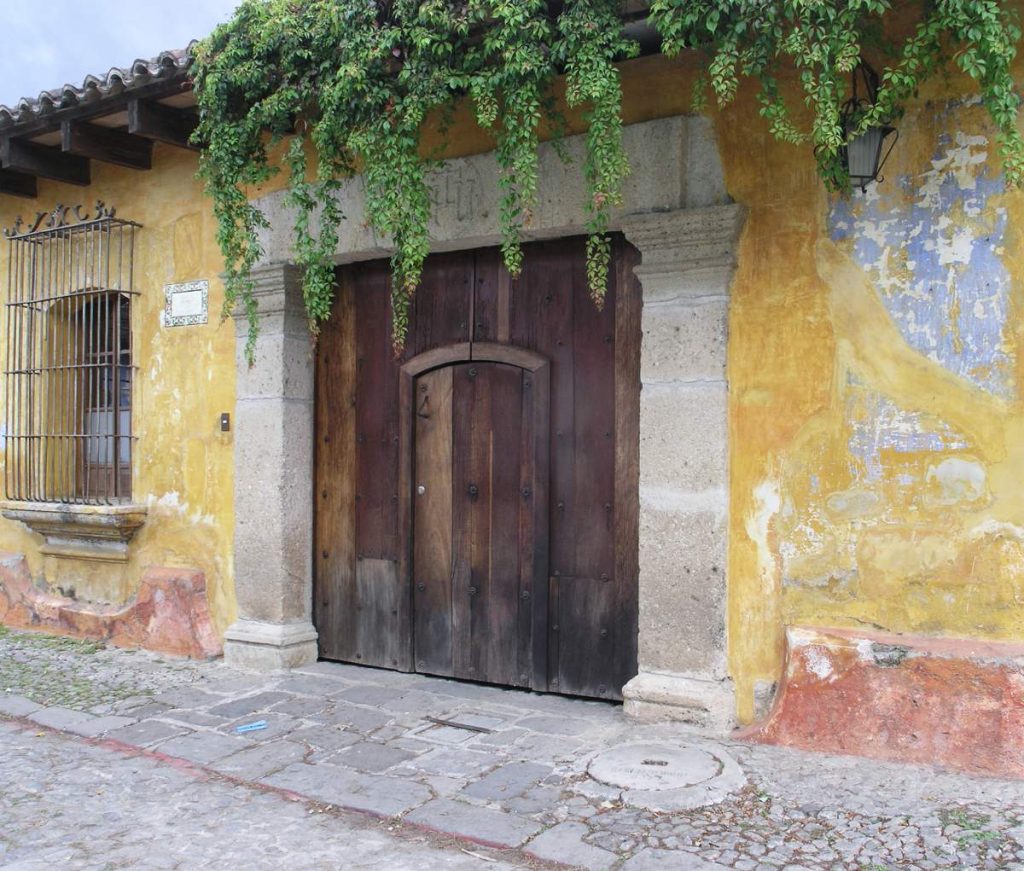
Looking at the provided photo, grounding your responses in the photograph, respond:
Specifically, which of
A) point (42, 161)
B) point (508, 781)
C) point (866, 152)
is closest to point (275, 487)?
point (508, 781)

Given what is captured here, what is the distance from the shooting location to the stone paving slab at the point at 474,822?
3078 mm

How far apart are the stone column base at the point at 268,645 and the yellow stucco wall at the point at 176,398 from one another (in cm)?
20

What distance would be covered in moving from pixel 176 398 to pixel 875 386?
4078 mm

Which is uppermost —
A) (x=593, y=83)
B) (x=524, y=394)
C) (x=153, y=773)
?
(x=593, y=83)

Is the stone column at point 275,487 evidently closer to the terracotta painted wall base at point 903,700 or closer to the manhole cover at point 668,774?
the manhole cover at point 668,774

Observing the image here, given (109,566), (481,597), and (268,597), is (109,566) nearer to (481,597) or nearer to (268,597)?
(268,597)

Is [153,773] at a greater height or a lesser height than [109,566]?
lesser

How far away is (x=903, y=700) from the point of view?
11.4 ft

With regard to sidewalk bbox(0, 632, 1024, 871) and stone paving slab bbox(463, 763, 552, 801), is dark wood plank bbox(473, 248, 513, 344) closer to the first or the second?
sidewalk bbox(0, 632, 1024, 871)

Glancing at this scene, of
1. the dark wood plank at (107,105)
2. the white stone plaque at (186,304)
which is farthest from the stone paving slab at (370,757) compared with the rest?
the dark wood plank at (107,105)

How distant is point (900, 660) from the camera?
11.5 ft

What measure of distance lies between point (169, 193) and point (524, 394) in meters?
2.81

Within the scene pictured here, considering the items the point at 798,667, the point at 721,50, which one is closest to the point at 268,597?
the point at 798,667

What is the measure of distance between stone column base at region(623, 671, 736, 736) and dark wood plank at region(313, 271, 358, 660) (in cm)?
186
